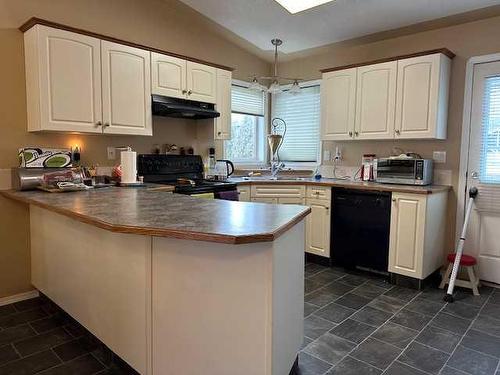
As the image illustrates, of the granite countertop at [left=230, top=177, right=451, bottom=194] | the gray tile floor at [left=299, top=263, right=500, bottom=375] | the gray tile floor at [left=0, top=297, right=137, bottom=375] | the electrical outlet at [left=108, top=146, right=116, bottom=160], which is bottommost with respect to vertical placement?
the gray tile floor at [left=0, top=297, right=137, bottom=375]

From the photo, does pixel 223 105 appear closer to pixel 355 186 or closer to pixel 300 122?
pixel 300 122

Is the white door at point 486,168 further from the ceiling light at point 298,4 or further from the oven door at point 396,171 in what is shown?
the ceiling light at point 298,4

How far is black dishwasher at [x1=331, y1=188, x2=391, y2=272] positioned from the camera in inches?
133

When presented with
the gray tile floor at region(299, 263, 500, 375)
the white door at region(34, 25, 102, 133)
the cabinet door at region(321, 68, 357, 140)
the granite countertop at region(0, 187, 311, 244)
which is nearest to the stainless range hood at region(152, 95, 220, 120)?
the white door at region(34, 25, 102, 133)

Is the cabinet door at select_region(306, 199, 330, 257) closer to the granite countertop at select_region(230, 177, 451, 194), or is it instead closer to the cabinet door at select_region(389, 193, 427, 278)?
the granite countertop at select_region(230, 177, 451, 194)

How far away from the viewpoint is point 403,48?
12.2 ft

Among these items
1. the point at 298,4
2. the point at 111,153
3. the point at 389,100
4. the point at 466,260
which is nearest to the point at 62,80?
the point at 111,153

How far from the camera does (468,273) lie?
10.5 feet

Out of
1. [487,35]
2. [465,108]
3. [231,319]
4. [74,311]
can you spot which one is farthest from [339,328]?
[487,35]

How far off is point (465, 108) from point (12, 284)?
169 inches

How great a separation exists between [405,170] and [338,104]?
1.06 m

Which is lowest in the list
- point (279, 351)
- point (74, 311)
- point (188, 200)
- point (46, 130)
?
point (74, 311)

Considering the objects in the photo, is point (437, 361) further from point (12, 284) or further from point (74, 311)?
point (12, 284)

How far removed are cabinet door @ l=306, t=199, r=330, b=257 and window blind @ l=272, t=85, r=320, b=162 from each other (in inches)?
39.6
